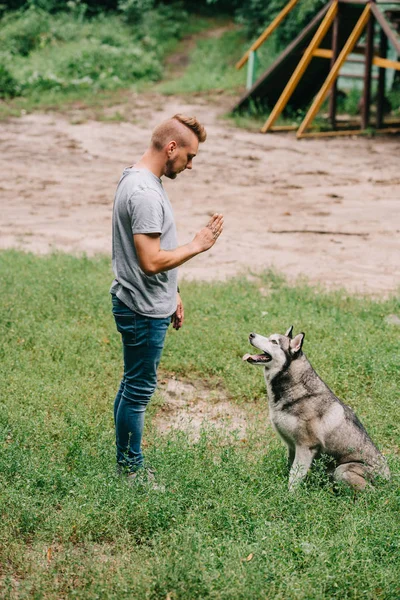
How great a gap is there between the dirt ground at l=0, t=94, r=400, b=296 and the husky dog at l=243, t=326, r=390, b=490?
3.79m

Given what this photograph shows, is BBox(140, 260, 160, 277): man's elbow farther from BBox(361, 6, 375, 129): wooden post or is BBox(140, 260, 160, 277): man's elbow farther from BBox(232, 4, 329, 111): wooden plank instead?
BBox(232, 4, 329, 111): wooden plank

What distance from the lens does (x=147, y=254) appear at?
4027mm

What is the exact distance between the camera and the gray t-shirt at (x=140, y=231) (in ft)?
13.1

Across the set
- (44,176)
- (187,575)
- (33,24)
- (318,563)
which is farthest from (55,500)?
(33,24)

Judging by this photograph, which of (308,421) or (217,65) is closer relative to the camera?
(308,421)

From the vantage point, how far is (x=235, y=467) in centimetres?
469

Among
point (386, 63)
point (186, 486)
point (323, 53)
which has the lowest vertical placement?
point (323, 53)

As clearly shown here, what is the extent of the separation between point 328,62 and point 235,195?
6607 mm

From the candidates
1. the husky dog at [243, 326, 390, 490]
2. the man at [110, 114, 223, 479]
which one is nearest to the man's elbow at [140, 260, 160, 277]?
the man at [110, 114, 223, 479]

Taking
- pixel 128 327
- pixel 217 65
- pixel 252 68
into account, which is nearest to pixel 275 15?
pixel 217 65

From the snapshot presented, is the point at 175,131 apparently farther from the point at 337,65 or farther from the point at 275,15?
the point at 275,15

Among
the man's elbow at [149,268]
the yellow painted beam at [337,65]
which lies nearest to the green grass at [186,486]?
the man's elbow at [149,268]

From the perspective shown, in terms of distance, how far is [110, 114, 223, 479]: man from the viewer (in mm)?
4035

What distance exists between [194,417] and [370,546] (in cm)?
219
